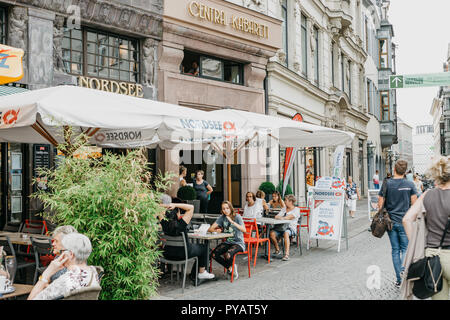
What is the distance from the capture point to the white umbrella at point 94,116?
5793 mm

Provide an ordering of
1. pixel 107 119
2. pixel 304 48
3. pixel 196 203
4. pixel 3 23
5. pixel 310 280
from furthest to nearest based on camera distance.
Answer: pixel 304 48, pixel 196 203, pixel 3 23, pixel 310 280, pixel 107 119

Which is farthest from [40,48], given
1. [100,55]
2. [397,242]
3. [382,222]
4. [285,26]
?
[285,26]

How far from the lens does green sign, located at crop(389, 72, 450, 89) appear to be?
1869cm

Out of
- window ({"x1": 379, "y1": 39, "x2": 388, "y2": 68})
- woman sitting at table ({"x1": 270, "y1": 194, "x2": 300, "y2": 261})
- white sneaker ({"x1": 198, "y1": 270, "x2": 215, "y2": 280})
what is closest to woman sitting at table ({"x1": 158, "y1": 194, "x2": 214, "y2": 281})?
white sneaker ({"x1": 198, "y1": 270, "x2": 215, "y2": 280})

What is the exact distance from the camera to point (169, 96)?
12.7 m

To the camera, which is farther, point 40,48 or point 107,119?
point 40,48

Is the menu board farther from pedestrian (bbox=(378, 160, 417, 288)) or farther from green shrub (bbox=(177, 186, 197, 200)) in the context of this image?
pedestrian (bbox=(378, 160, 417, 288))

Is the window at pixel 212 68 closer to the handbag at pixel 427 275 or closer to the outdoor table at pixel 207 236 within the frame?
the outdoor table at pixel 207 236

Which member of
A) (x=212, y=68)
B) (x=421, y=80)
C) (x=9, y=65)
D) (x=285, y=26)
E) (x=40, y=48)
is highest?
(x=285, y=26)

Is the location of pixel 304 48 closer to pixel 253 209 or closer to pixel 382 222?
pixel 253 209

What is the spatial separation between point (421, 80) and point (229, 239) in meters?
14.6

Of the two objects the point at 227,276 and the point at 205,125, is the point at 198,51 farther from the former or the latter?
the point at 227,276

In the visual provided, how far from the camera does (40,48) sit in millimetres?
9930

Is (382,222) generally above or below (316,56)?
below
